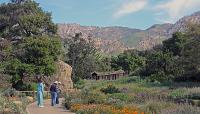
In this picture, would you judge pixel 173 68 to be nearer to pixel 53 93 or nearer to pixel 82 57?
pixel 82 57

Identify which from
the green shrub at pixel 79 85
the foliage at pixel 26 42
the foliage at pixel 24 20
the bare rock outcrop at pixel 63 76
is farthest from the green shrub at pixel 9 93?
the green shrub at pixel 79 85

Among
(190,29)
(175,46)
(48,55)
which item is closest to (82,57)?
(175,46)

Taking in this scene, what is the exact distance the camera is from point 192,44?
2266 inches

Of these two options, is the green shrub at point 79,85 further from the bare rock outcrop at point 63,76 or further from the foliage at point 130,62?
the foliage at point 130,62

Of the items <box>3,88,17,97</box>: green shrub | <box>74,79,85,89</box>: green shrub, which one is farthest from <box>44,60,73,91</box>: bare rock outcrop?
<box>3,88,17,97</box>: green shrub

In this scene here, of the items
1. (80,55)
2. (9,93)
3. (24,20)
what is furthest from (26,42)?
(80,55)

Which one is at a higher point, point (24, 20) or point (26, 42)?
point (24, 20)

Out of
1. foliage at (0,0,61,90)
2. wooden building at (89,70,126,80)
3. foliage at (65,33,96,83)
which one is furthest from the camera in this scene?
wooden building at (89,70,126,80)

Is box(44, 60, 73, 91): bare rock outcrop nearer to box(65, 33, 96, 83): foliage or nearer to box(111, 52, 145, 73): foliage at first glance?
box(65, 33, 96, 83): foliage

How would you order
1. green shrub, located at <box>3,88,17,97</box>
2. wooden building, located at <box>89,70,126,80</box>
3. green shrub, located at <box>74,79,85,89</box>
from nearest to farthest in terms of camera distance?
green shrub, located at <box>3,88,17,97</box> → green shrub, located at <box>74,79,85,89</box> → wooden building, located at <box>89,70,126,80</box>

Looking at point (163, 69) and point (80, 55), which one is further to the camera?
point (80, 55)

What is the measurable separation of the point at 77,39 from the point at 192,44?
44585mm

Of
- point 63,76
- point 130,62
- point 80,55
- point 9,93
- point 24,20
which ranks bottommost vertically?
point 9,93

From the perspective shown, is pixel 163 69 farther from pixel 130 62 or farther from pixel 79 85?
pixel 130 62
